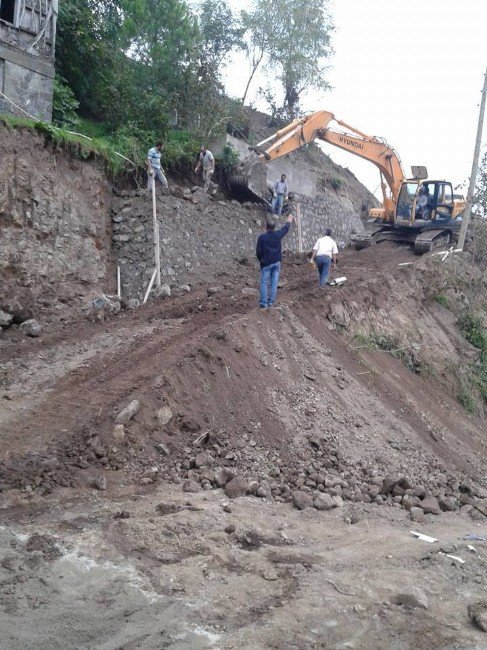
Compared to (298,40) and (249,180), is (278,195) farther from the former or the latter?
(298,40)

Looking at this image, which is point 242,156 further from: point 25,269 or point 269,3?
point 269,3

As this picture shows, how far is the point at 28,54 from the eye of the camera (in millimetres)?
15664

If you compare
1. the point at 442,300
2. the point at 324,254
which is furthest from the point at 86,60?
the point at 442,300

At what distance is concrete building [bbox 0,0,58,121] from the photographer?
50.3 feet

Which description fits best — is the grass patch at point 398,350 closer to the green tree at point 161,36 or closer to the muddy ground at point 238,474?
the muddy ground at point 238,474

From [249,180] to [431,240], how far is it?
5.51m

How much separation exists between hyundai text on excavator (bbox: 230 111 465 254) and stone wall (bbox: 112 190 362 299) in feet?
8.08

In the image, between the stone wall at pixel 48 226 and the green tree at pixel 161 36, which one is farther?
the green tree at pixel 161 36

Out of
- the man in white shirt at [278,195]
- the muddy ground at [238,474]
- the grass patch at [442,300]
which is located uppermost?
the man in white shirt at [278,195]

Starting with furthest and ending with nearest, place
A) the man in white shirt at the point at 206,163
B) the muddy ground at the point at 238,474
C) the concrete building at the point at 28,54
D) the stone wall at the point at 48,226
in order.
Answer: the man in white shirt at the point at 206,163 → the concrete building at the point at 28,54 → the stone wall at the point at 48,226 → the muddy ground at the point at 238,474

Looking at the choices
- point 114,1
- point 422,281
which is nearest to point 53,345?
point 422,281

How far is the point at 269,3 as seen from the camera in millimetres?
26047

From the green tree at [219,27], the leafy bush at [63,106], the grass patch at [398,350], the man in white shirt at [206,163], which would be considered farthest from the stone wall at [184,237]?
the green tree at [219,27]

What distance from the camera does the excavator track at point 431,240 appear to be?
1908 cm
